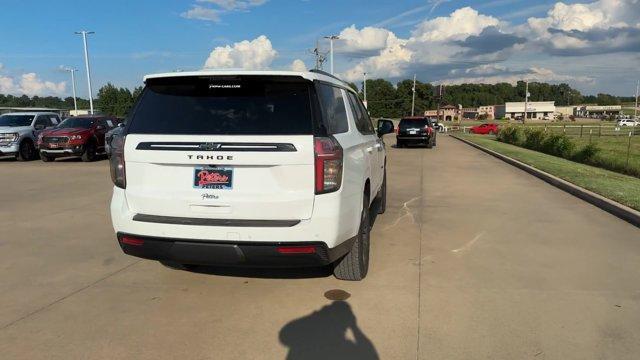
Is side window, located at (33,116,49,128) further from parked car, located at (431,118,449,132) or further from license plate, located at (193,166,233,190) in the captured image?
parked car, located at (431,118,449,132)

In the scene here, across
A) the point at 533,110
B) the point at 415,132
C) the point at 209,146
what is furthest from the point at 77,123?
the point at 533,110

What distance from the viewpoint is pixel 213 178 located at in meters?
3.69

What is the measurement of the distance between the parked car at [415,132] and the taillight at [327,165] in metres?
22.1

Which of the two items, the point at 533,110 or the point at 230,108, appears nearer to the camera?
the point at 230,108

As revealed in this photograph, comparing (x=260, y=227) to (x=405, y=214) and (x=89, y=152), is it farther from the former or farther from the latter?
(x=89, y=152)

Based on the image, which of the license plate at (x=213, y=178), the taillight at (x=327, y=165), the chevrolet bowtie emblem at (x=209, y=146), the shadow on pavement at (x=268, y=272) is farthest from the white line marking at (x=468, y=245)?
the chevrolet bowtie emblem at (x=209, y=146)

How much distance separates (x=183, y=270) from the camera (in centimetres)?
510

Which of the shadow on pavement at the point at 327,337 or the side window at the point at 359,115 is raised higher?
the side window at the point at 359,115

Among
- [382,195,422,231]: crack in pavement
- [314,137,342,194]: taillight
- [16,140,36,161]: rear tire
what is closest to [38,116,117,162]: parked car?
[16,140,36,161]: rear tire

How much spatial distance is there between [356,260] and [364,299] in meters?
0.40

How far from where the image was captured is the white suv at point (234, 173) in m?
3.63

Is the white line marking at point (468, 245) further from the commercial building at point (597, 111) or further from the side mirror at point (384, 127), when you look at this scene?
the commercial building at point (597, 111)

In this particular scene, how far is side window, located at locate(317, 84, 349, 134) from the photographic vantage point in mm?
3885

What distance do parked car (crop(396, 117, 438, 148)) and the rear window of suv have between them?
2203 cm
